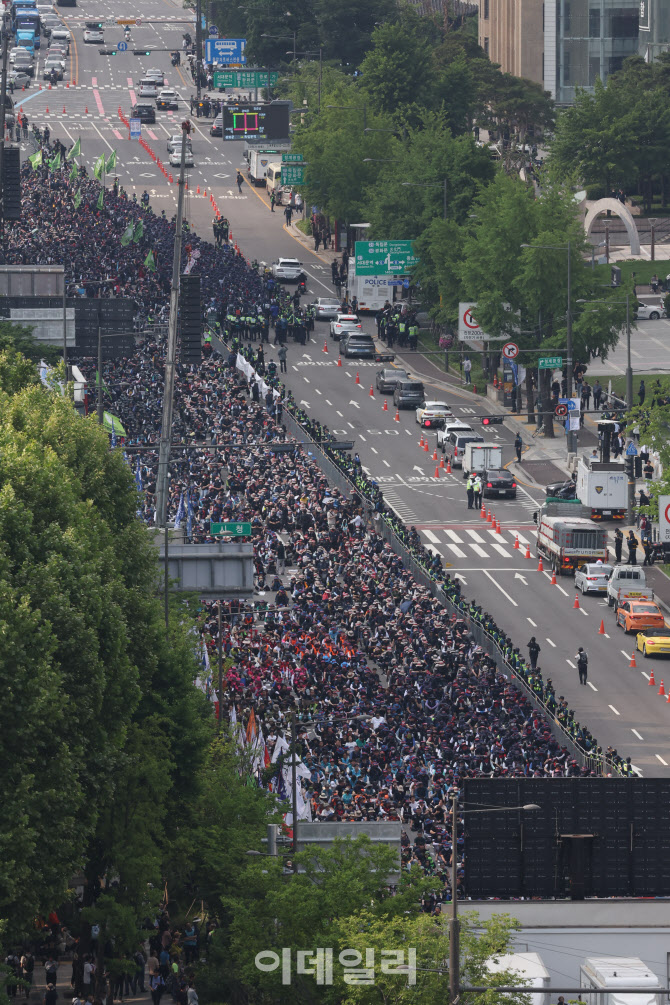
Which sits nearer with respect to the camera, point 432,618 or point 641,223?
point 432,618

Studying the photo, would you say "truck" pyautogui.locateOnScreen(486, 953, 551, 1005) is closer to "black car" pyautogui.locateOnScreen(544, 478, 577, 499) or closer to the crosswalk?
the crosswalk

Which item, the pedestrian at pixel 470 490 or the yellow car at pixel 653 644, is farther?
the pedestrian at pixel 470 490

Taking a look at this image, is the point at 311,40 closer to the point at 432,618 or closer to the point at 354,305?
the point at 354,305

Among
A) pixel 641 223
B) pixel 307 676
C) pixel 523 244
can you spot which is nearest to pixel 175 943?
pixel 307 676

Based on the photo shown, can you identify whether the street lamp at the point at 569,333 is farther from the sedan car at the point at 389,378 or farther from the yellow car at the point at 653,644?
the yellow car at the point at 653,644

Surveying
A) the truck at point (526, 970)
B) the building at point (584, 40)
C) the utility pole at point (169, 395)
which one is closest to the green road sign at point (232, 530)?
the utility pole at point (169, 395)

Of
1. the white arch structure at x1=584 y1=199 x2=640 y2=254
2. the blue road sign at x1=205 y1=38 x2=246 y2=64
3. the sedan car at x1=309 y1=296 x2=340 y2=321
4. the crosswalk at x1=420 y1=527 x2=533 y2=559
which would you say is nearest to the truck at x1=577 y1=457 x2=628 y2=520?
the crosswalk at x1=420 y1=527 x2=533 y2=559
